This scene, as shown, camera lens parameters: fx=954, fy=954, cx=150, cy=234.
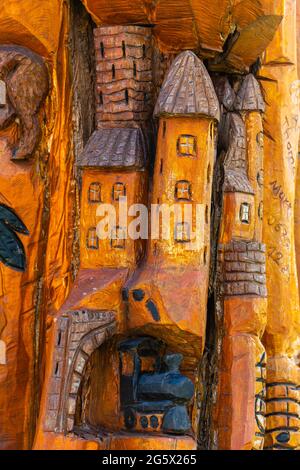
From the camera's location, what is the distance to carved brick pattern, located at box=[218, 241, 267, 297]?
4.39 meters

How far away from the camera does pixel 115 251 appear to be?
4.20 meters

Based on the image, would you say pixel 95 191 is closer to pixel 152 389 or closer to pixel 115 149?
pixel 115 149

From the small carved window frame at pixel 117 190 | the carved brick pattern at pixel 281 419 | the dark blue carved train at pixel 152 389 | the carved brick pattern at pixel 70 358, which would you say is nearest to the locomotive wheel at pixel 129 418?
the dark blue carved train at pixel 152 389

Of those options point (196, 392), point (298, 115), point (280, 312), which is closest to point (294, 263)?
point (280, 312)

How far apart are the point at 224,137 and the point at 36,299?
120 centimetres

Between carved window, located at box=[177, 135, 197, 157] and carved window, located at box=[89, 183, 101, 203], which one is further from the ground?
carved window, located at box=[177, 135, 197, 157]

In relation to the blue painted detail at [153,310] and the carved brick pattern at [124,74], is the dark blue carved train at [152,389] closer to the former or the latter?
the blue painted detail at [153,310]

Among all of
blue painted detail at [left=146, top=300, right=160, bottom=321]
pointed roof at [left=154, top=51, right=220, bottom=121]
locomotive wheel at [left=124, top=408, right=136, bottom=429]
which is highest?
pointed roof at [left=154, top=51, right=220, bottom=121]

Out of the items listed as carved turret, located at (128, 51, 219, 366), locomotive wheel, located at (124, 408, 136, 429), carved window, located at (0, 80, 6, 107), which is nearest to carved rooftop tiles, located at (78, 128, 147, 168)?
carved turret, located at (128, 51, 219, 366)

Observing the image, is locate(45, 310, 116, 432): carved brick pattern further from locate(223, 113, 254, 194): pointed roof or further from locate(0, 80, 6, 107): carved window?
locate(0, 80, 6, 107): carved window

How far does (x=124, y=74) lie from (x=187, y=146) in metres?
0.48

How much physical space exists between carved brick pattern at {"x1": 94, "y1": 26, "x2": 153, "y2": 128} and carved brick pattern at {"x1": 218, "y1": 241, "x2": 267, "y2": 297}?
0.74m

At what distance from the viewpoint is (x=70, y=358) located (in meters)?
3.90

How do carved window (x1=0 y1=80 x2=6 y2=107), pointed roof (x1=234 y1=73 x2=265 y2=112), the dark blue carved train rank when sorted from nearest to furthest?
the dark blue carved train, carved window (x1=0 y1=80 x2=6 y2=107), pointed roof (x1=234 y1=73 x2=265 y2=112)
